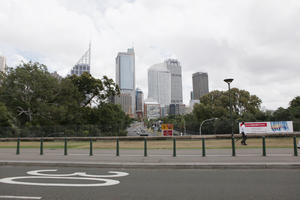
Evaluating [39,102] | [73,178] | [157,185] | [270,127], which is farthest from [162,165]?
[39,102]

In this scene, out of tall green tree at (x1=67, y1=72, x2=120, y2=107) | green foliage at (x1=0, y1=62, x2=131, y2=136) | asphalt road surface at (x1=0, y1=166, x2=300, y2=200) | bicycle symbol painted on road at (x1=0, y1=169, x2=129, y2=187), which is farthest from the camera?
tall green tree at (x1=67, y1=72, x2=120, y2=107)

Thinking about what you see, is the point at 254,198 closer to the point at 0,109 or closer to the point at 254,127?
the point at 254,127

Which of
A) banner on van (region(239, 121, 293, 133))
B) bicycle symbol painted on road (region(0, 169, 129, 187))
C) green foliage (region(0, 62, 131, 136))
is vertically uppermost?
green foliage (region(0, 62, 131, 136))

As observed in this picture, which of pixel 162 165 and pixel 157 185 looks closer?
pixel 157 185

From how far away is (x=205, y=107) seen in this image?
68562 mm

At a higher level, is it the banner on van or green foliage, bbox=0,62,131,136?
green foliage, bbox=0,62,131,136

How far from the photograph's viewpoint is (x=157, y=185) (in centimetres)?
616

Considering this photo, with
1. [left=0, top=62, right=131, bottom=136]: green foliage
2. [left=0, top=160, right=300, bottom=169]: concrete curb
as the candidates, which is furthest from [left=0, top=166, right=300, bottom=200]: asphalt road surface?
[left=0, top=62, right=131, bottom=136]: green foliage

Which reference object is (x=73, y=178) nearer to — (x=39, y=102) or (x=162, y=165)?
(x=162, y=165)

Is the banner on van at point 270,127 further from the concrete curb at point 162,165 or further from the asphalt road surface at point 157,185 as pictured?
the asphalt road surface at point 157,185

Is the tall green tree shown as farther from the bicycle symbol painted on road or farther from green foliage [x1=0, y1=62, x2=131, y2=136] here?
the bicycle symbol painted on road

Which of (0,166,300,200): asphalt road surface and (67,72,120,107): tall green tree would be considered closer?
(0,166,300,200): asphalt road surface

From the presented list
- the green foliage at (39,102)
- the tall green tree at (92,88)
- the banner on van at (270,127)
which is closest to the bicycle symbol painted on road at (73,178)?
the green foliage at (39,102)

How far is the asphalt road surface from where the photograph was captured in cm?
521
